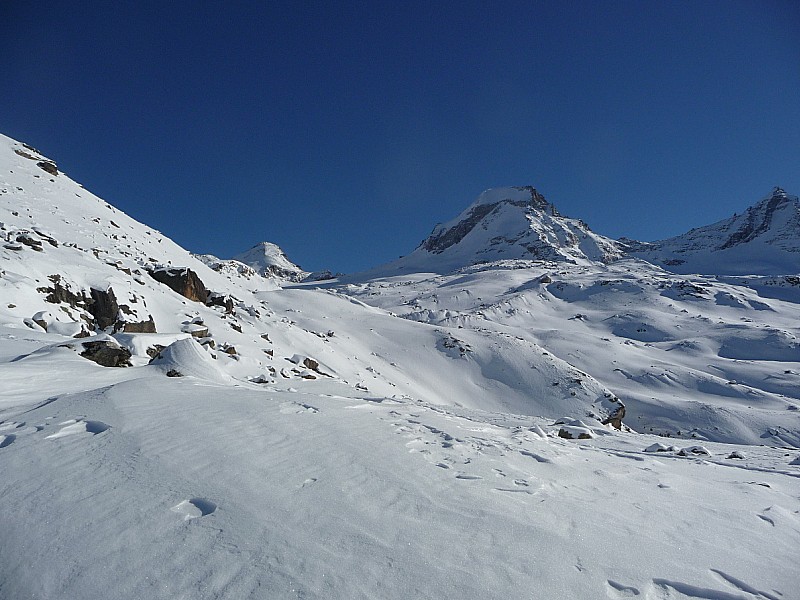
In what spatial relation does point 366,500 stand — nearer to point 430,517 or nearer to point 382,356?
point 430,517

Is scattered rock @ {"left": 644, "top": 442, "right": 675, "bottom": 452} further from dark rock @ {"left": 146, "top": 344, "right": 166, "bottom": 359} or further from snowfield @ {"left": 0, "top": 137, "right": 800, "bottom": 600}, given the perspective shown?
dark rock @ {"left": 146, "top": 344, "right": 166, "bottom": 359}

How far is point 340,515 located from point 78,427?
13.9 ft

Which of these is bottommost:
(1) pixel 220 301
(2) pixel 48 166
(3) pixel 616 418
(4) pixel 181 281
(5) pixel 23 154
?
(3) pixel 616 418

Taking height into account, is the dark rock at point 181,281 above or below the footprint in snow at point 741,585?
above

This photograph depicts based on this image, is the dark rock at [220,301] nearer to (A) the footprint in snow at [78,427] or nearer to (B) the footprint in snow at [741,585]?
(A) the footprint in snow at [78,427]

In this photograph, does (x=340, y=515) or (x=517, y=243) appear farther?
(x=517, y=243)

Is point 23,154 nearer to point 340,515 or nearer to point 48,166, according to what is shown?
point 48,166

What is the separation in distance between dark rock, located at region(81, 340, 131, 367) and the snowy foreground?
559cm

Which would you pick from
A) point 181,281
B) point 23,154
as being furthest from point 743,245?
point 23,154

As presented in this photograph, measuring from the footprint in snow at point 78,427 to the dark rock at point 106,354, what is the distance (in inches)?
283

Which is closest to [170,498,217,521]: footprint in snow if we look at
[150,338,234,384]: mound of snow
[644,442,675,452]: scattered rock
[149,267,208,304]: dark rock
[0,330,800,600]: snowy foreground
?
[0,330,800,600]: snowy foreground

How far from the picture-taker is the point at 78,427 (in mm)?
5371

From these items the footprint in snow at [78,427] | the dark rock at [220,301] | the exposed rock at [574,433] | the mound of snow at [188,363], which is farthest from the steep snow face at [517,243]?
the footprint in snow at [78,427]

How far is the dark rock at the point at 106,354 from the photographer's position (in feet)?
37.7
